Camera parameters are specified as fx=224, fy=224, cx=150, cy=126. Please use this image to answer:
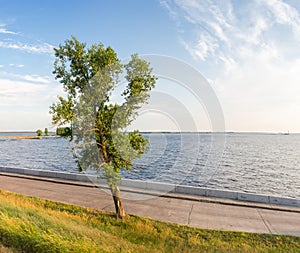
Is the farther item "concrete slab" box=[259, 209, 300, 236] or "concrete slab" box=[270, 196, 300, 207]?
"concrete slab" box=[270, 196, 300, 207]

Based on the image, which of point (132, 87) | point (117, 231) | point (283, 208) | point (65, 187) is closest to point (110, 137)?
point (132, 87)

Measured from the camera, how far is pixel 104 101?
10969 mm

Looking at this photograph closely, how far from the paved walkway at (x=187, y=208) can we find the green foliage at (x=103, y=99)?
373 centimetres

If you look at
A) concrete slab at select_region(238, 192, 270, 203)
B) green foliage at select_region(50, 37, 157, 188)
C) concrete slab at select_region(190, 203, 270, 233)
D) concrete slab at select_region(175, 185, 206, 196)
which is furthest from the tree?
concrete slab at select_region(238, 192, 270, 203)

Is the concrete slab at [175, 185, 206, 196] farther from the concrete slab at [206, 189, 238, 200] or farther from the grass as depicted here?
the grass

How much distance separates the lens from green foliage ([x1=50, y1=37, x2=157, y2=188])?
34.5 ft

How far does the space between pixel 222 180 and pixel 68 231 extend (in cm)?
2807

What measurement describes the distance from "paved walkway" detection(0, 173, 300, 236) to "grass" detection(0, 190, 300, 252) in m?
0.99

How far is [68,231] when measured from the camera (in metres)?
6.96

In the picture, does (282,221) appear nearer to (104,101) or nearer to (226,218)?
(226,218)

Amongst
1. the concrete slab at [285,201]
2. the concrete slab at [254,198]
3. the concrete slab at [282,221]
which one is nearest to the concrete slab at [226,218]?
the concrete slab at [282,221]

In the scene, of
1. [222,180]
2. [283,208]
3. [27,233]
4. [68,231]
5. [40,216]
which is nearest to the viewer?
[27,233]

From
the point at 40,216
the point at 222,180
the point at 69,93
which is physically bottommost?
the point at 222,180

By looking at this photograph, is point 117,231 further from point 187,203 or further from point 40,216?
point 187,203
